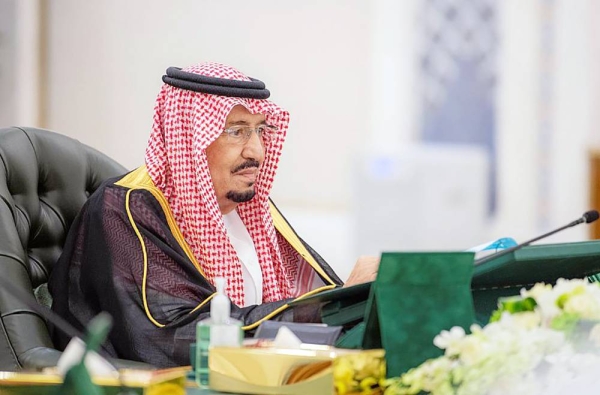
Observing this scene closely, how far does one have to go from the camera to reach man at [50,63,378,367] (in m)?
2.32

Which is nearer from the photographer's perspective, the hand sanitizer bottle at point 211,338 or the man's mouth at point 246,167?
the hand sanitizer bottle at point 211,338

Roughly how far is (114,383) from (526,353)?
21.4 inches

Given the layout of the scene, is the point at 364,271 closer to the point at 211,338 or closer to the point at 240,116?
the point at 211,338

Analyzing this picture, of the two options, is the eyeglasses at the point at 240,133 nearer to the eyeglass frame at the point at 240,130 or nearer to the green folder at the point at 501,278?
the eyeglass frame at the point at 240,130

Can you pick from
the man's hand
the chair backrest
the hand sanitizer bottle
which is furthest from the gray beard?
the hand sanitizer bottle

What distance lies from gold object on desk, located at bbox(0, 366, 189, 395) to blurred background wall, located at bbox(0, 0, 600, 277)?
5.65 meters

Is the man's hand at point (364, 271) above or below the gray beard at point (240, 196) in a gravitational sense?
below

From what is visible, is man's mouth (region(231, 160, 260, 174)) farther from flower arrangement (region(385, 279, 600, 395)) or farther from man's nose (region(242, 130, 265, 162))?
flower arrangement (region(385, 279, 600, 395))

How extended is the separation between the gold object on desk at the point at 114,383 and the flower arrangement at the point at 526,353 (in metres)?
0.30

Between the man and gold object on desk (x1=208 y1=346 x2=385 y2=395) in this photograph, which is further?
the man

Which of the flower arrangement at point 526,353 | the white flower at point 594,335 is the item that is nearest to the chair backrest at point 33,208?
the flower arrangement at point 526,353

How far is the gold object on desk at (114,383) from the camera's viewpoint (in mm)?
1392

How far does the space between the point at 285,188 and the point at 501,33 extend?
2049 mm

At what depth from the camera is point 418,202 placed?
735cm
